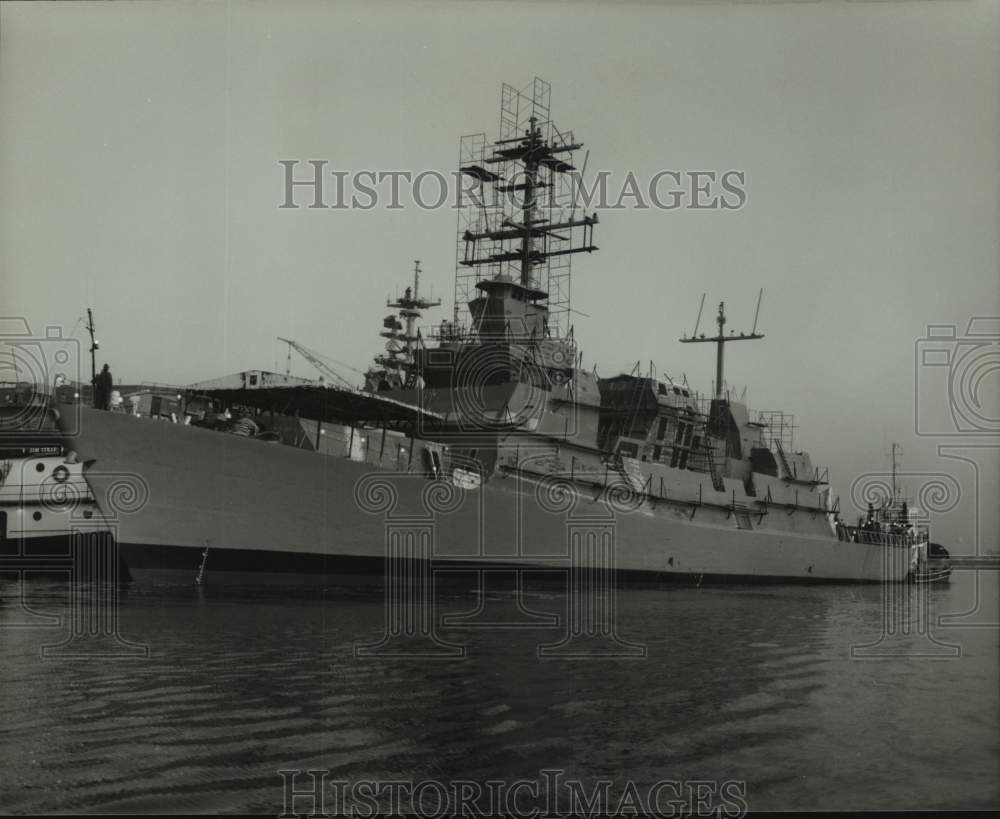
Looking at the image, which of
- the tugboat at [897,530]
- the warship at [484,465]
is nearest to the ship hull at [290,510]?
the warship at [484,465]

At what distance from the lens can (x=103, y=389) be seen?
60.4 feet

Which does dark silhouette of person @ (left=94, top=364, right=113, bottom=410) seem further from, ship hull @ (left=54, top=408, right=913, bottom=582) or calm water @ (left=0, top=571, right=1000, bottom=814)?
calm water @ (left=0, top=571, right=1000, bottom=814)

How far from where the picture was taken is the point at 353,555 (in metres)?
19.5

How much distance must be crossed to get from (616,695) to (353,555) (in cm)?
1040

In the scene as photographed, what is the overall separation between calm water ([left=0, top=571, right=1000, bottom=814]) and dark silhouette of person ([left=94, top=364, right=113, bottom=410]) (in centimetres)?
480

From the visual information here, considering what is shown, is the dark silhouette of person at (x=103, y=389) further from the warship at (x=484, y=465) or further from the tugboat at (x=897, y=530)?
the tugboat at (x=897, y=530)

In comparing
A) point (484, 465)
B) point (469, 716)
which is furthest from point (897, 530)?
point (469, 716)

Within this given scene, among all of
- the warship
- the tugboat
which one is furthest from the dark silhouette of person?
the tugboat

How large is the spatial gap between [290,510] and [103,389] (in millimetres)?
3963

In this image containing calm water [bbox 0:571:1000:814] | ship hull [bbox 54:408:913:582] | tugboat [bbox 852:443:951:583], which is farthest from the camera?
tugboat [bbox 852:443:951:583]

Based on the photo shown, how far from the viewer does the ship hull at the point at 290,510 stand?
18.2m

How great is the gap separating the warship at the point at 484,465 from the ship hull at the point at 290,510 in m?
0.04

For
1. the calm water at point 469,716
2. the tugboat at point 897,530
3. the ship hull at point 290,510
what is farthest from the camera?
the tugboat at point 897,530

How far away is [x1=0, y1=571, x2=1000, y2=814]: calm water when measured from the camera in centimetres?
698
